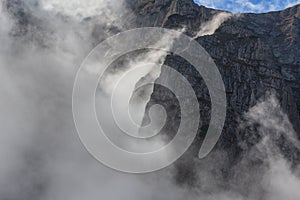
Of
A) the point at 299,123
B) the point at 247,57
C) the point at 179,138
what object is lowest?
the point at 299,123

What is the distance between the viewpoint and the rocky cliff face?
130m

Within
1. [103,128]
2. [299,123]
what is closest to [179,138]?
[299,123]

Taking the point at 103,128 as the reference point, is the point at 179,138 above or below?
below

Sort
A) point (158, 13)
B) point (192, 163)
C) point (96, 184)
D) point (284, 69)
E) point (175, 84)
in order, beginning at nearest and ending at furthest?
point (192, 163) < point (175, 84) < point (284, 69) < point (158, 13) < point (96, 184)

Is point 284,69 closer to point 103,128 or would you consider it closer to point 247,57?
point 247,57

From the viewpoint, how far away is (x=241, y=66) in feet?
461

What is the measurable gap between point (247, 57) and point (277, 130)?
101 feet

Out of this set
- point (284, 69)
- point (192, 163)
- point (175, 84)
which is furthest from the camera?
point (284, 69)

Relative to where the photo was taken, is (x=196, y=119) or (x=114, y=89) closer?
(x=196, y=119)

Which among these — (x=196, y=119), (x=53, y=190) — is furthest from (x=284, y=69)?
(x=53, y=190)

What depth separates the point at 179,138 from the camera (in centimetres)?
12750

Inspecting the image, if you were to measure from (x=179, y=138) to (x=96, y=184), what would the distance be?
6819 cm

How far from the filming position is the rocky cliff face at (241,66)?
130 metres

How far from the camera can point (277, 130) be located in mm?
132375
